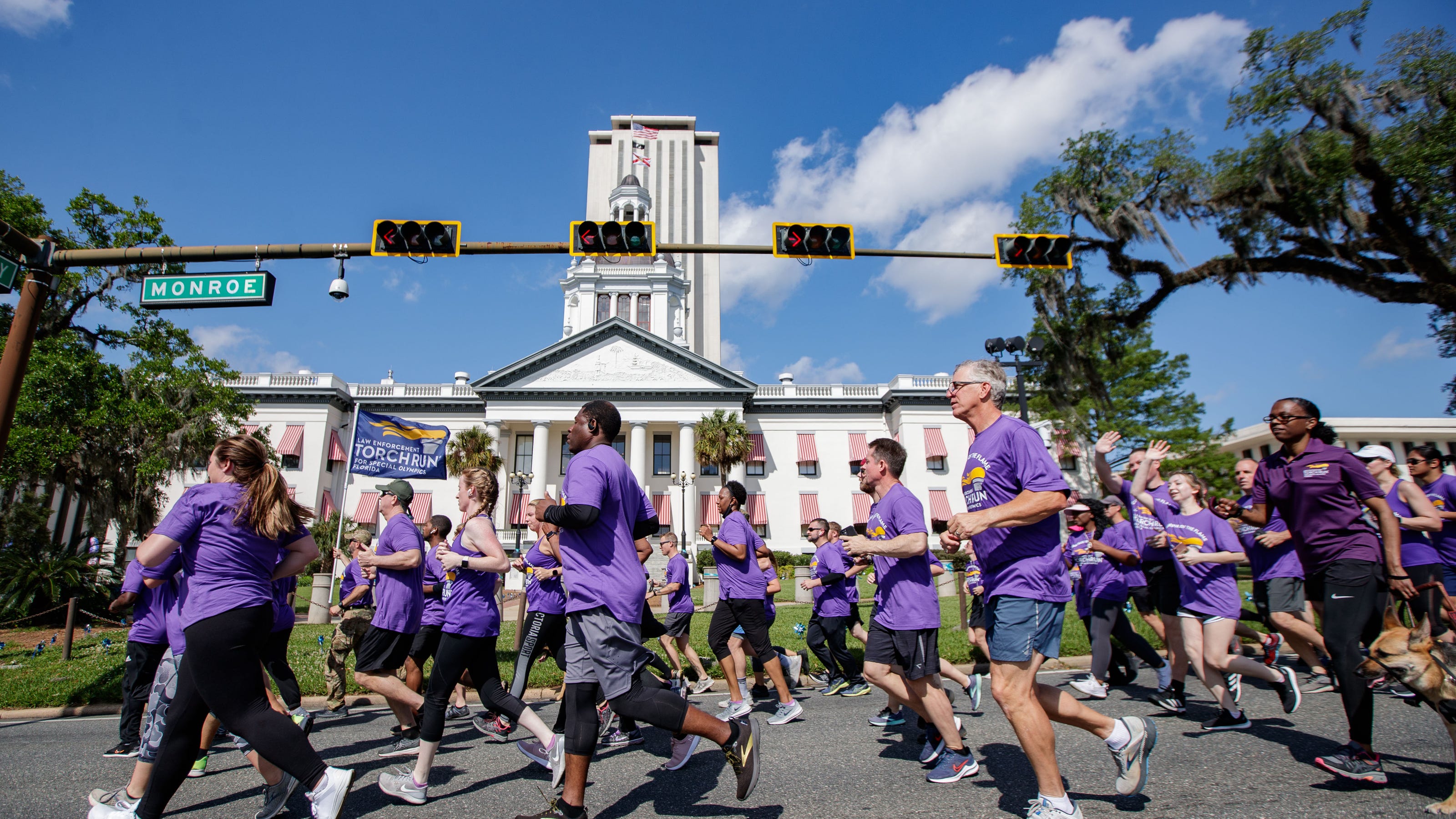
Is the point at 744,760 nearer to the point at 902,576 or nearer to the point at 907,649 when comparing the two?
the point at 907,649

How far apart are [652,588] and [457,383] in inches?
1465

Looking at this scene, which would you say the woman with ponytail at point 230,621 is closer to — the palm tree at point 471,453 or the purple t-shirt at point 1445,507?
the purple t-shirt at point 1445,507

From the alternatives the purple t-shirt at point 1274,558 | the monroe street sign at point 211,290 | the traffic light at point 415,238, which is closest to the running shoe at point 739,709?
the purple t-shirt at point 1274,558

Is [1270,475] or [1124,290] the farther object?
[1124,290]

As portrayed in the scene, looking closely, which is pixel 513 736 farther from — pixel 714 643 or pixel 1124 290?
pixel 1124 290

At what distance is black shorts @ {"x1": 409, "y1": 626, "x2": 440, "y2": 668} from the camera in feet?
16.8

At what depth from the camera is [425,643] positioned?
16.9 feet

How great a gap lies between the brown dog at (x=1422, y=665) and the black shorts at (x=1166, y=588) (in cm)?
226

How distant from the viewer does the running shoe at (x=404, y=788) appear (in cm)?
388

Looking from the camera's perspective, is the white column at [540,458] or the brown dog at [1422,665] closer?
the brown dog at [1422,665]

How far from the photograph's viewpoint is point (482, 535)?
15.4 feet

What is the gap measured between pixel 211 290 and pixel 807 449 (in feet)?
118

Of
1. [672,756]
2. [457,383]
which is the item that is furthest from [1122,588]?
[457,383]

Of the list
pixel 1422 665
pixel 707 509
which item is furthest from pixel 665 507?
pixel 1422 665
